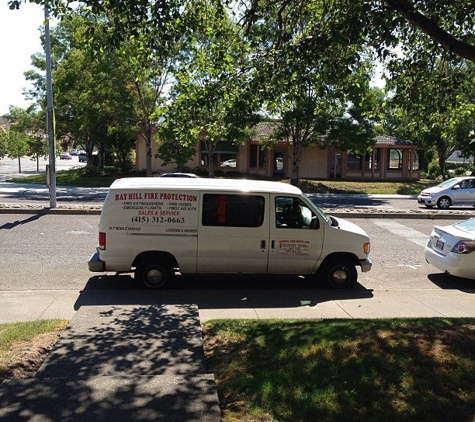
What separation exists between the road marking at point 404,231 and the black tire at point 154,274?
25.6ft

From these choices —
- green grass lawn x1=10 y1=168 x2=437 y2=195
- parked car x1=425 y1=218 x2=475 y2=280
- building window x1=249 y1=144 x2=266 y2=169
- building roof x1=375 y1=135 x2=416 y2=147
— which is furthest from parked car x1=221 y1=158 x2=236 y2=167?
parked car x1=425 y1=218 x2=475 y2=280

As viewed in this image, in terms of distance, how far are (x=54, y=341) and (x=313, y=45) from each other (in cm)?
590

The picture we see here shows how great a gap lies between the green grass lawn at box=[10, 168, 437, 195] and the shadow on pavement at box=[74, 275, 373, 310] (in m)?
24.3

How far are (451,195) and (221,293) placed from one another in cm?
1854

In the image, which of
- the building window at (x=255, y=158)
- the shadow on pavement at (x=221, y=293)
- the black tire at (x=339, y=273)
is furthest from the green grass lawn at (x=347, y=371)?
the building window at (x=255, y=158)

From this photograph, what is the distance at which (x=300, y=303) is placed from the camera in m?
8.11

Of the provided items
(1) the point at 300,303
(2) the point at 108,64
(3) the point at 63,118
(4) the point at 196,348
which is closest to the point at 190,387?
(4) the point at 196,348

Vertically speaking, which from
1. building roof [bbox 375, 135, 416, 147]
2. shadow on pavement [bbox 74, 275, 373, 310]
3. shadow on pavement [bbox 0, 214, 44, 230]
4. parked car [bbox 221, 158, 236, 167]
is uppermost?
building roof [bbox 375, 135, 416, 147]

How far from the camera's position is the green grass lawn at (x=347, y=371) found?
3662 mm

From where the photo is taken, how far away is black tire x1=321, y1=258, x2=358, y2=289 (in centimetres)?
896

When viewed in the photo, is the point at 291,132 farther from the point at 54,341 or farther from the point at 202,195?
the point at 54,341

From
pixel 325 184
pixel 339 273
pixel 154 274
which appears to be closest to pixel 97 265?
pixel 154 274

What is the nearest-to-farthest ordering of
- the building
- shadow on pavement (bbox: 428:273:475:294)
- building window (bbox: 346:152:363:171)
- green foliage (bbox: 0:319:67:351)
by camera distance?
green foliage (bbox: 0:319:67:351) < shadow on pavement (bbox: 428:273:475:294) < the building < building window (bbox: 346:152:363:171)

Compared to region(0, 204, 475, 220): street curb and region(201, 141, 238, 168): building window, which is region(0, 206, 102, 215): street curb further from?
region(201, 141, 238, 168): building window
